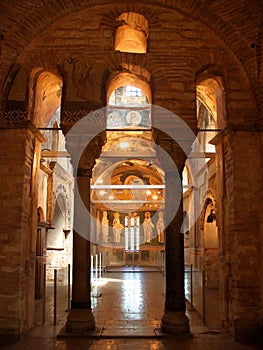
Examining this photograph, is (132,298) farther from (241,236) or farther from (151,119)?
(151,119)

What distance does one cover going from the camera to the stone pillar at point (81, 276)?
7.65 metres

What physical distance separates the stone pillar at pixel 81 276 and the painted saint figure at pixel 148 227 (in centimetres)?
2139

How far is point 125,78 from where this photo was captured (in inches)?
372

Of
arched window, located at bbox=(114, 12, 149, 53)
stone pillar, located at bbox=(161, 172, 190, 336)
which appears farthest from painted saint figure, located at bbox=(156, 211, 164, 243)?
stone pillar, located at bbox=(161, 172, 190, 336)

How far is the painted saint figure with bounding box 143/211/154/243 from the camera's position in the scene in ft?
95.9

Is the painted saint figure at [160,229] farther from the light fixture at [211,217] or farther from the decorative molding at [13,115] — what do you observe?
the decorative molding at [13,115]

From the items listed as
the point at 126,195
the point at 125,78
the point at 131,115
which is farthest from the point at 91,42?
the point at 126,195

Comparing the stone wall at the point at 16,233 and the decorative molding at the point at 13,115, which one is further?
the decorative molding at the point at 13,115

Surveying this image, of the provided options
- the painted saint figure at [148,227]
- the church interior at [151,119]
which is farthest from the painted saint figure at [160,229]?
the church interior at [151,119]

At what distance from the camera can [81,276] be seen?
794 cm

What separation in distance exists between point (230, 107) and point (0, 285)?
613cm

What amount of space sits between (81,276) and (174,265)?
1977 mm

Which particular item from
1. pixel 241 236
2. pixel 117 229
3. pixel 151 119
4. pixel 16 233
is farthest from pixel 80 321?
pixel 117 229

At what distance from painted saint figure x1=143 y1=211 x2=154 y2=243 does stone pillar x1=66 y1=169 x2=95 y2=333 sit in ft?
70.2
